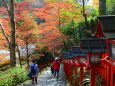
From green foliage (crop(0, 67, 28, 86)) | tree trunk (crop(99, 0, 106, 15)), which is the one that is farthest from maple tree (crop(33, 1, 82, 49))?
tree trunk (crop(99, 0, 106, 15))

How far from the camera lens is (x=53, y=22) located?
118ft

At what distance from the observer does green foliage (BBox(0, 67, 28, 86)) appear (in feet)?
54.8

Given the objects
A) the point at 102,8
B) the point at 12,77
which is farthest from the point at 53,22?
the point at 102,8

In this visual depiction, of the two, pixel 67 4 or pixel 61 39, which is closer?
pixel 67 4

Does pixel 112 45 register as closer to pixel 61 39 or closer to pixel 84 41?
pixel 84 41

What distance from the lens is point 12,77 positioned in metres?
18.5

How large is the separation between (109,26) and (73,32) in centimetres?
2402

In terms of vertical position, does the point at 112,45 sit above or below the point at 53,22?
above

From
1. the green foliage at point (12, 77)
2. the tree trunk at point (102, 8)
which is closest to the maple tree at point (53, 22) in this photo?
the green foliage at point (12, 77)

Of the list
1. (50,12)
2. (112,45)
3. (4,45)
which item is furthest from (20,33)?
(112,45)

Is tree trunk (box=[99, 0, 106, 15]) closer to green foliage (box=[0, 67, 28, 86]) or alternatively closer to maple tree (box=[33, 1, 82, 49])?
green foliage (box=[0, 67, 28, 86])

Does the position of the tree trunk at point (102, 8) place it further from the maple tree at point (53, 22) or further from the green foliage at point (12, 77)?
the maple tree at point (53, 22)

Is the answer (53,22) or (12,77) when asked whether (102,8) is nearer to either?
(12,77)

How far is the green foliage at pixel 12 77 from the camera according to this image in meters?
16.7
